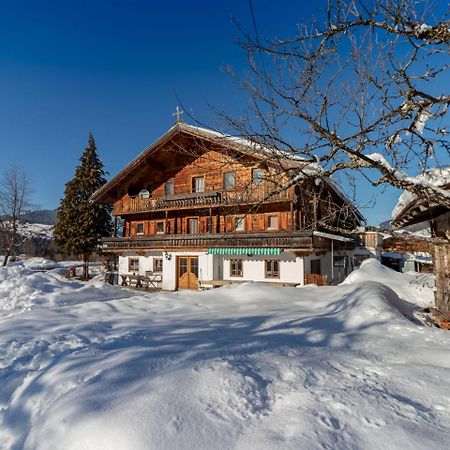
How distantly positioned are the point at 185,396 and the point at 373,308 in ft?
16.1

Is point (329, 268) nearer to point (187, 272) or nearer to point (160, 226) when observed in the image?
point (187, 272)

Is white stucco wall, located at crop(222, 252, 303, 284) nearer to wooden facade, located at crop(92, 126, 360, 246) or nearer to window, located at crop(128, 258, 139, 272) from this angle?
wooden facade, located at crop(92, 126, 360, 246)

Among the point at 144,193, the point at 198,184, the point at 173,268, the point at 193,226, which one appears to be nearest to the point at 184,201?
the point at 198,184

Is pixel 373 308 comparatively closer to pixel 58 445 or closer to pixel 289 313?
pixel 289 313

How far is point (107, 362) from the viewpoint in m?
3.98

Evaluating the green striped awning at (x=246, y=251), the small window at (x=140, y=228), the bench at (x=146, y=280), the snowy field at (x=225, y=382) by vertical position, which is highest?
the small window at (x=140, y=228)

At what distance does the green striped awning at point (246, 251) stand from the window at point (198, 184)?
5.15 meters

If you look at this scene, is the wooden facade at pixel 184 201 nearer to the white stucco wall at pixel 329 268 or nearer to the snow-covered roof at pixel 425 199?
the white stucco wall at pixel 329 268

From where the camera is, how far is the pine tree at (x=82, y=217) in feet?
100

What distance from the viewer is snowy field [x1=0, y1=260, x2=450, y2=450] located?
2486 mm

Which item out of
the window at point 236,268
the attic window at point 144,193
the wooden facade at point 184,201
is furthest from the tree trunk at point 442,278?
the attic window at point 144,193

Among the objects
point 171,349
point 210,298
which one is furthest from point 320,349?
point 210,298

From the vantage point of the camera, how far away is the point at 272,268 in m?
19.1

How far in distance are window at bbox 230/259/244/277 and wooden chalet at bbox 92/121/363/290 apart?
0.8 inches
